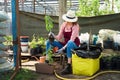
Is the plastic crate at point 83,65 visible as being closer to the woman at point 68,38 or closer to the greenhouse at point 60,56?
the greenhouse at point 60,56

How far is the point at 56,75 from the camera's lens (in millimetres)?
4953

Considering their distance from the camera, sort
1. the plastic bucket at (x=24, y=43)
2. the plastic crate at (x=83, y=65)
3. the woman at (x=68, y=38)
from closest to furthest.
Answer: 1. the plastic crate at (x=83, y=65)
2. the woman at (x=68, y=38)
3. the plastic bucket at (x=24, y=43)

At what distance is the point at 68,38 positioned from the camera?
5648 mm

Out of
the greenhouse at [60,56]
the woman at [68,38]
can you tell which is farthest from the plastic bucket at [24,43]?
the woman at [68,38]

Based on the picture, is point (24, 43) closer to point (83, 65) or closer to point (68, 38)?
point (68, 38)

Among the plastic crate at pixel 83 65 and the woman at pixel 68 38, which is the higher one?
the woman at pixel 68 38

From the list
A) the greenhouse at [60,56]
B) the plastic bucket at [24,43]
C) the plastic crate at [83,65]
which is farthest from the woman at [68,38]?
the plastic bucket at [24,43]

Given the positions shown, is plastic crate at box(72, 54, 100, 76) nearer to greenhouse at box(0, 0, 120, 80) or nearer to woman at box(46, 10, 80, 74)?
greenhouse at box(0, 0, 120, 80)

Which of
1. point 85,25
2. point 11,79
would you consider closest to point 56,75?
point 11,79

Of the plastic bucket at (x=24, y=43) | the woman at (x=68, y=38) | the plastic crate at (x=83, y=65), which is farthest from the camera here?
the plastic bucket at (x=24, y=43)

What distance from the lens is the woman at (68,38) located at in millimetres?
5191

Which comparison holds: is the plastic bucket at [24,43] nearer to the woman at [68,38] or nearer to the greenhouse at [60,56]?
the greenhouse at [60,56]

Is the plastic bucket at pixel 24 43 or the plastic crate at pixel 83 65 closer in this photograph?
the plastic crate at pixel 83 65

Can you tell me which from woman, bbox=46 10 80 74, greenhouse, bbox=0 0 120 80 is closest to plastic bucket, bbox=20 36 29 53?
greenhouse, bbox=0 0 120 80
